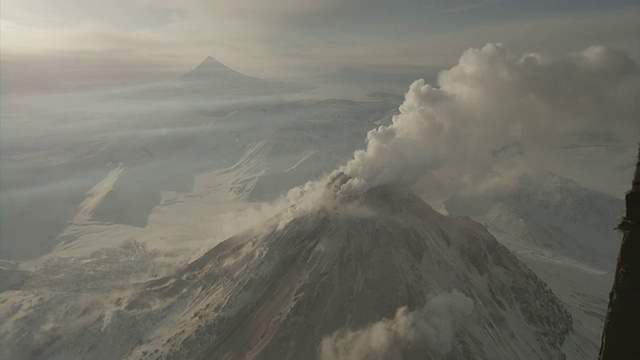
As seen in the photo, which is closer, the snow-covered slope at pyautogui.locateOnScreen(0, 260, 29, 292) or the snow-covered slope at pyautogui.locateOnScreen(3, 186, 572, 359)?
the snow-covered slope at pyautogui.locateOnScreen(3, 186, 572, 359)

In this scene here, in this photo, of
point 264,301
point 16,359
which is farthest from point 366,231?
point 16,359

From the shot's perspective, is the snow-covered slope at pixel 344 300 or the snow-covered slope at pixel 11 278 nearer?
the snow-covered slope at pixel 344 300

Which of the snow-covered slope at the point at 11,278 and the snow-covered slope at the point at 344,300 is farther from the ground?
the snow-covered slope at the point at 344,300

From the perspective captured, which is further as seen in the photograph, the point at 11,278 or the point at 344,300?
the point at 11,278

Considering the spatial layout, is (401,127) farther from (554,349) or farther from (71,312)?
(71,312)

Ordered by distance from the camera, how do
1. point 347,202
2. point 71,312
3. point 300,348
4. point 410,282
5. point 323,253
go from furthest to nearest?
point 71,312 < point 347,202 < point 323,253 < point 410,282 < point 300,348

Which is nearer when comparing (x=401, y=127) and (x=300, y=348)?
(x=300, y=348)

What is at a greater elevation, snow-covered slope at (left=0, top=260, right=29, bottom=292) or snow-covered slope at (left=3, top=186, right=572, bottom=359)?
snow-covered slope at (left=3, top=186, right=572, bottom=359)

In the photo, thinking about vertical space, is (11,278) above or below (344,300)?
below
